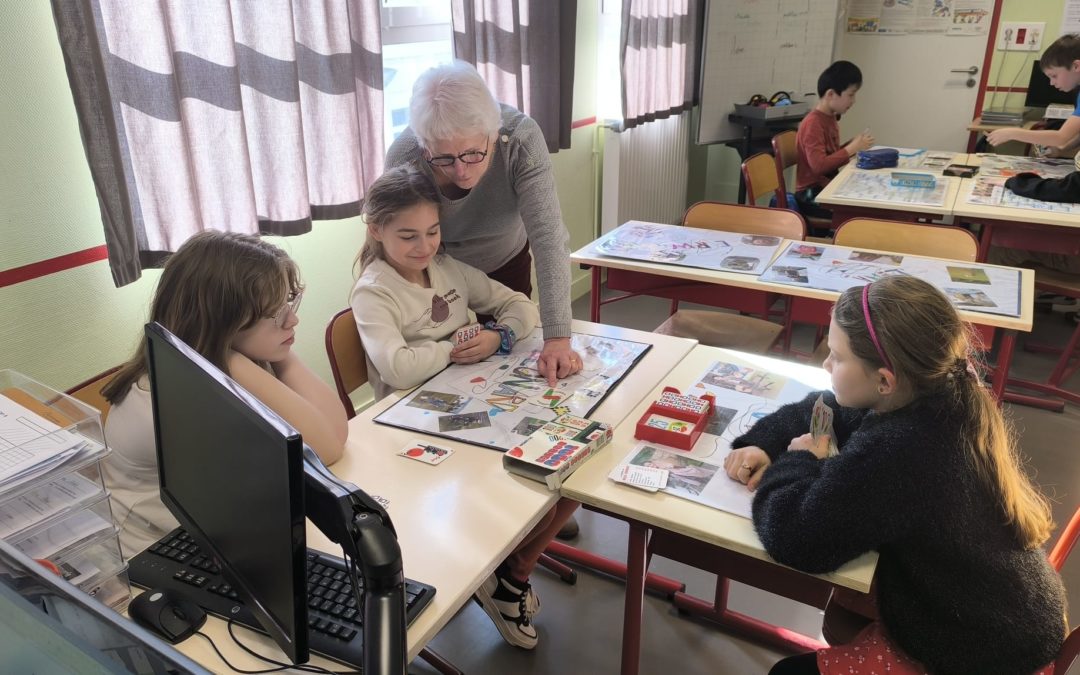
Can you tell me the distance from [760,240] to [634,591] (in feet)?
5.28

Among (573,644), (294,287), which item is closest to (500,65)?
(294,287)

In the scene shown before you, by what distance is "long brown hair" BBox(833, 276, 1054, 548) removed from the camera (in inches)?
45.3

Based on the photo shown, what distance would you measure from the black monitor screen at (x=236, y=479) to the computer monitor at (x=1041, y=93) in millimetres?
5414

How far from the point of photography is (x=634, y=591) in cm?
150

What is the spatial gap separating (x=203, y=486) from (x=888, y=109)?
5745mm

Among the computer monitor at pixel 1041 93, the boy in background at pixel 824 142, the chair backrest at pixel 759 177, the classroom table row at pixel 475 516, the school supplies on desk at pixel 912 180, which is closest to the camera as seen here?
the classroom table row at pixel 475 516

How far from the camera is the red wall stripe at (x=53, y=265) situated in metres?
1.74

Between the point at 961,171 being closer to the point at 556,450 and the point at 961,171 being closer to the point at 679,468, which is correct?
the point at 679,468

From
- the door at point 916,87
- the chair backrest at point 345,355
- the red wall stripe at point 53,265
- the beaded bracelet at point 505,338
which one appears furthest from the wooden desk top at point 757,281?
the door at point 916,87

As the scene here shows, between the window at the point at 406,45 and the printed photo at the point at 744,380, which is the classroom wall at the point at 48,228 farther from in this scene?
the printed photo at the point at 744,380

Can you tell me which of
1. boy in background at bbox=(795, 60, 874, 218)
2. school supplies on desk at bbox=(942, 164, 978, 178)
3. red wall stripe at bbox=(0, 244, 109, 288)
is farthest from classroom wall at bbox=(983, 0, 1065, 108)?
red wall stripe at bbox=(0, 244, 109, 288)

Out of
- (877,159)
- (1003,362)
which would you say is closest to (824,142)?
(877,159)

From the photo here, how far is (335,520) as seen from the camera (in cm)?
72

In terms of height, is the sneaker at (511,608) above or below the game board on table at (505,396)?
below
